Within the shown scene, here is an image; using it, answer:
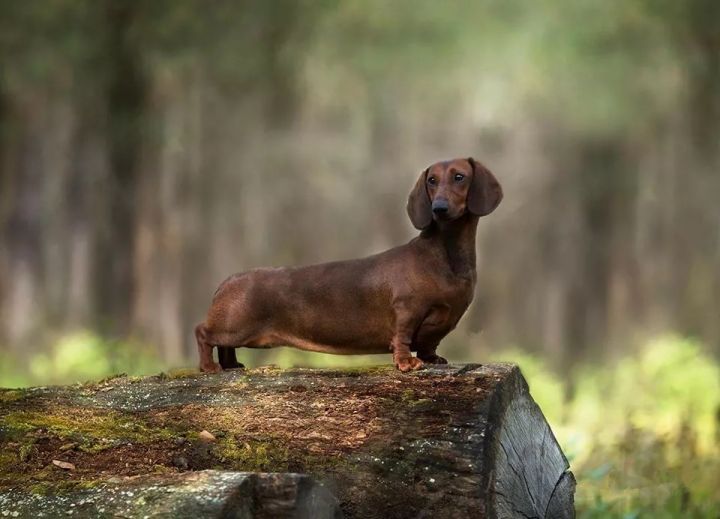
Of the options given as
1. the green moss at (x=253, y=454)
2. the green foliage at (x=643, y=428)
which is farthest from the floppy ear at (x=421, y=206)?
the green foliage at (x=643, y=428)

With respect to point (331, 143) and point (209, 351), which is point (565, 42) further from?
point (209, 351)

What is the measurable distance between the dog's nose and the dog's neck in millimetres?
148

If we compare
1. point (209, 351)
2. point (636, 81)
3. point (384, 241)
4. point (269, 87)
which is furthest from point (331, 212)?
point (209, 351)

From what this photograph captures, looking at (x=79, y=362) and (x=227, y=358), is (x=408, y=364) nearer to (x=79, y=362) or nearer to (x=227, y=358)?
(x=227, y=358)

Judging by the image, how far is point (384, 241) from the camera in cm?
970

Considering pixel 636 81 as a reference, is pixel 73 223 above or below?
below

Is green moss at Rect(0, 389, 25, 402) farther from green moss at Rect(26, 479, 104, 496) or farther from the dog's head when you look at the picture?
the dog's head

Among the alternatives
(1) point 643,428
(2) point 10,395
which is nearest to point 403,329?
(2) point 10,395

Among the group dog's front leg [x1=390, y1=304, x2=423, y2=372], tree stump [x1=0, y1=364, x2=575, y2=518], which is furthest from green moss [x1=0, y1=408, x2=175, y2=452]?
dog's front leg [x1=390, y1=304, x2=423, y2=372]

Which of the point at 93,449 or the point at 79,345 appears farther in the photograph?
the point at 79,345

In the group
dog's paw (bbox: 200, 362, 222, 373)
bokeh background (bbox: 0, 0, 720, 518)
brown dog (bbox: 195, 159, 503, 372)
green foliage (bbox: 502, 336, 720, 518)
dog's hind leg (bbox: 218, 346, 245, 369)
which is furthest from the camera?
bokeh background (bbox: 0, 0, 720, 518)

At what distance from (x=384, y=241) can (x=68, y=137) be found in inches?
130

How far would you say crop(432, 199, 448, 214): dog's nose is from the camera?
3674 mm

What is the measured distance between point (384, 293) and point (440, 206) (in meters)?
0.42
